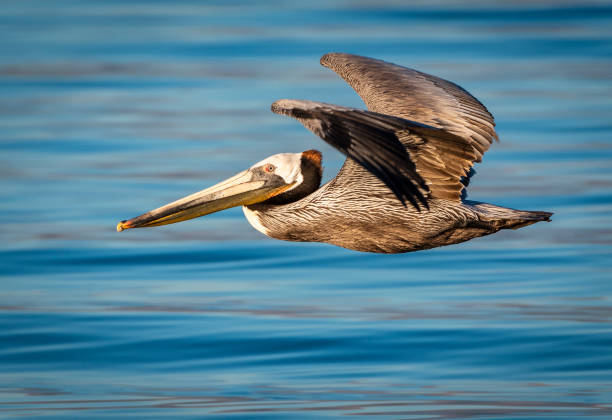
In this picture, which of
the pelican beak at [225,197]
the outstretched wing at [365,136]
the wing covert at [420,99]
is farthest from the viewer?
the wing covert at [420,99]

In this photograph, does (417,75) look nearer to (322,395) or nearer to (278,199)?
(278,199)

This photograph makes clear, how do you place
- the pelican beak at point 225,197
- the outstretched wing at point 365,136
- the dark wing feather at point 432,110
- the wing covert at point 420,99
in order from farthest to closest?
1. the wing covert at point 420,99
2. the pelican beak at point 225,197
3. the dark wing feather at point 432,110
4. the outstretched wing at point 365,136

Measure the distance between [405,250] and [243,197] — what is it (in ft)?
3.63

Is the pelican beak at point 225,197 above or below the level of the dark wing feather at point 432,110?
below

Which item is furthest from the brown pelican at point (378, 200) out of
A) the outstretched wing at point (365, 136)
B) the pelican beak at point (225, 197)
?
the outstretched wing at point (365, 136)

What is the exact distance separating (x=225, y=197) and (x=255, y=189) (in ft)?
0.66

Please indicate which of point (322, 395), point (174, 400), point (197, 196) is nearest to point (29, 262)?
point (174, 400)

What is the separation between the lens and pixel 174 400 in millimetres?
10969

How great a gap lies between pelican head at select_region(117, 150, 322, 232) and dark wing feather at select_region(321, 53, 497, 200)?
17.4 inches

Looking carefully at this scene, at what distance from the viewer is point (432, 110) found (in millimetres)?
8188

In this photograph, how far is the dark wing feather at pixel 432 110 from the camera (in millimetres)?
7594

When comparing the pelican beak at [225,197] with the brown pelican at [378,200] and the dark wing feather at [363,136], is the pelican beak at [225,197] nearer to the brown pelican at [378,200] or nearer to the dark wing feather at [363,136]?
the brown pelican at [378,200]

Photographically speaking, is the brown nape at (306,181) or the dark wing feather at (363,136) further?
the brown nape at (306,181)

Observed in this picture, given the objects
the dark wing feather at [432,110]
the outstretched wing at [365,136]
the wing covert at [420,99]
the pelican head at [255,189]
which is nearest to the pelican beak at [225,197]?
the pelican head at [255,189]
